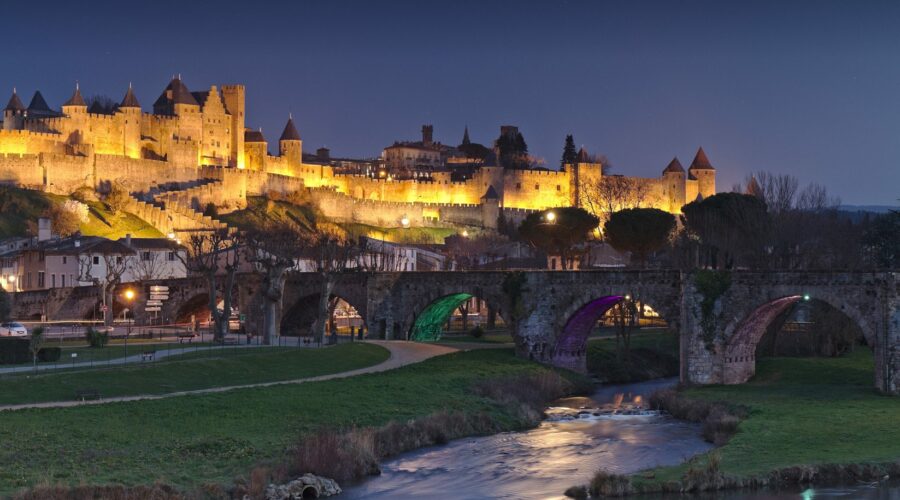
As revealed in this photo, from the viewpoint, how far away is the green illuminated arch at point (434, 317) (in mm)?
75438

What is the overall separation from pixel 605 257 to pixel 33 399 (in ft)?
323

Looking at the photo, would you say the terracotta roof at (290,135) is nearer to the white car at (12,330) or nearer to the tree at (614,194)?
the tree at (614,194)

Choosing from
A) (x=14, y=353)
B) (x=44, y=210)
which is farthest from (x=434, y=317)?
(x=44, y=210)

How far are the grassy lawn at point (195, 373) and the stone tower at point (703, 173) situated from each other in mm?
132285

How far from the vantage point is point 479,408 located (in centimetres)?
4975

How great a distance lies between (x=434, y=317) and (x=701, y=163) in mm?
118714

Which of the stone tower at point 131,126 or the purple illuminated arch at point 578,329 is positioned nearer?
the purple illuminated arch at point 578,329

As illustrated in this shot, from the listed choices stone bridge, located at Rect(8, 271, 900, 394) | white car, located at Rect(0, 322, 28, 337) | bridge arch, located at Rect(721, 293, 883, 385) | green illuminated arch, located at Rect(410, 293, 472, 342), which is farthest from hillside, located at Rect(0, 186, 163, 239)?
bridge arch, located at Rect(721, 293, 883, 385)

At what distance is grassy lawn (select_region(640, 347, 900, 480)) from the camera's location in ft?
121

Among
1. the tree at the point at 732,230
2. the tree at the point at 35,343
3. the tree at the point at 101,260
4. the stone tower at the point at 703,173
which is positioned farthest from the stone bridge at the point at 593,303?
the stone tower at the point at 703,173

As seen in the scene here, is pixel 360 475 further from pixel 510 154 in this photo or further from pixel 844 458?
Result: pixel 510 154

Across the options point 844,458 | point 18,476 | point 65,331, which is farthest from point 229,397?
point 65,331

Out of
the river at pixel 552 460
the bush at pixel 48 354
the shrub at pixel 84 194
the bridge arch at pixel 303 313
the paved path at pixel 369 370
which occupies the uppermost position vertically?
the shrub at pixel 84 194

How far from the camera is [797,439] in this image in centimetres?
3994
